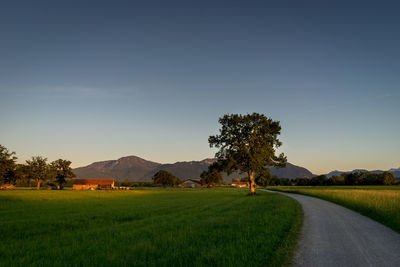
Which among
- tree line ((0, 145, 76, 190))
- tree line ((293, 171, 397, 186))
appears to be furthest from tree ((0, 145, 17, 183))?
tree line ((293, 171, 397, 186))

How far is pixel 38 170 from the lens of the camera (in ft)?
313

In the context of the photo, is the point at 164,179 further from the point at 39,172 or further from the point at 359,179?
the point at 359,179

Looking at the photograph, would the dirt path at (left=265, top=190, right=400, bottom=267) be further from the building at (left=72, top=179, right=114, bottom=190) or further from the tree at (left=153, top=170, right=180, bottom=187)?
the tree at (left=153, top=170, right=180, bottom=187)

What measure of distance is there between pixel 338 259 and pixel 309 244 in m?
1.80

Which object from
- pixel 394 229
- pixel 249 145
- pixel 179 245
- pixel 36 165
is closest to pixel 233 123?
pixel 249 145

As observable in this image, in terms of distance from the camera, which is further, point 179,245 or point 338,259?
point 179,245

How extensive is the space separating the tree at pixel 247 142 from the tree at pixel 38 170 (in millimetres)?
83183

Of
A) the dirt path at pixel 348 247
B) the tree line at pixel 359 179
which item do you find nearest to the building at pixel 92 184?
the tree line at pixel 359 179

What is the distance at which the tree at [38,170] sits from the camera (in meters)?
94.2

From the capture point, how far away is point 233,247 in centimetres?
836

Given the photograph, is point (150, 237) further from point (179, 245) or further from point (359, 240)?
point (359, 240)

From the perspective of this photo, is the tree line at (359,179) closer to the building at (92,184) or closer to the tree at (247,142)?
the tree at (247,142)

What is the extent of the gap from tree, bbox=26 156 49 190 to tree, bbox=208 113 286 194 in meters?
83.2

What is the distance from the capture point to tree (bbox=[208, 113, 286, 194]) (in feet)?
159
